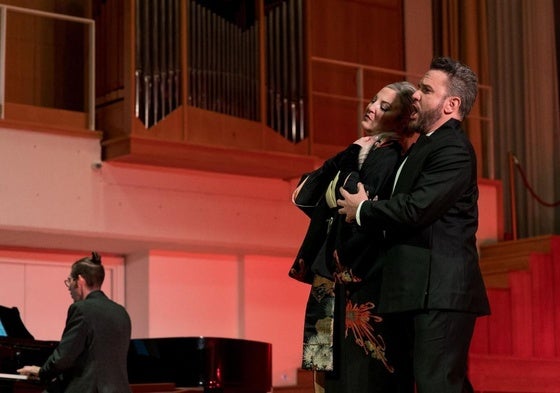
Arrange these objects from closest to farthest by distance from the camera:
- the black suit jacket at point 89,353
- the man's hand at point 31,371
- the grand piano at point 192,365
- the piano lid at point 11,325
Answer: the black suit jacket at point 89,353
the man's hand at point 31,371
the piano lid at point 11,325
the grand piano at point 192,365

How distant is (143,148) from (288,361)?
9.30 ft

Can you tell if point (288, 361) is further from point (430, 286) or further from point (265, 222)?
point (430, 286)

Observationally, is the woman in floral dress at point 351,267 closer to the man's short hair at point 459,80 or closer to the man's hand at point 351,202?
the man's hand at point 351,202

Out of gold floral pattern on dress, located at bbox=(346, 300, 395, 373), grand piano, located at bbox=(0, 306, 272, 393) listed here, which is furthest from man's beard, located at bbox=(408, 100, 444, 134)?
grand piano, located at bbox=(0, 306, 272, 393)

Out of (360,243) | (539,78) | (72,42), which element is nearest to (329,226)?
(360,243)

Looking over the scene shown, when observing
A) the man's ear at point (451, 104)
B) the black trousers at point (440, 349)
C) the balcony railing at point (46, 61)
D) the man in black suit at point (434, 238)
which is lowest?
the black trousers at point (440, 349)

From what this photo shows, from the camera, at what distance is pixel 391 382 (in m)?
3.41

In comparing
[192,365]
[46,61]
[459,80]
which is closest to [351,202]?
[459,80]

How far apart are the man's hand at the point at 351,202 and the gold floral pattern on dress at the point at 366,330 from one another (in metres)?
0.28

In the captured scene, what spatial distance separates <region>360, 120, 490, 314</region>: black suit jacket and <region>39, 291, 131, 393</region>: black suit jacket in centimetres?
283

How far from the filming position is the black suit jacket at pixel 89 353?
19.0 feet

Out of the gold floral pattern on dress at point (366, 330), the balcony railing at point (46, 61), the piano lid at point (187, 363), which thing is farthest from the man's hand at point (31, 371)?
the balcony railing at point (46, 61)

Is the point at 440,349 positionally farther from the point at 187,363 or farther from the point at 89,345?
the point at 187,363

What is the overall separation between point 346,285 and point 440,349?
0.42 metres
